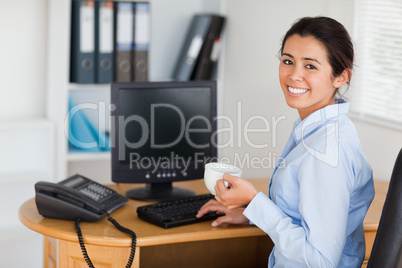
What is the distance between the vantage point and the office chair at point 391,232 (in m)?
1.45

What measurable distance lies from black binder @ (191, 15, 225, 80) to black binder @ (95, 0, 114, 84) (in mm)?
538

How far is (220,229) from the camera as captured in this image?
198 cm

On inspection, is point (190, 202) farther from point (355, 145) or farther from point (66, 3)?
point (66, 3)

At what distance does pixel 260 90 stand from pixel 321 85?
151cm

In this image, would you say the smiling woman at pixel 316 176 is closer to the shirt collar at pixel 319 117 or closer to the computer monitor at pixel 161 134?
the shirt collar at pixel 319 117

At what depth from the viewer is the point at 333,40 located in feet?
5.66

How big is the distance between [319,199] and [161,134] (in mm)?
898

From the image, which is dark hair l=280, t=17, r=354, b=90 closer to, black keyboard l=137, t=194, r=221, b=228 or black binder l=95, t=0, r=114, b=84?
black keyboard l=137, t=194, r=221, b=228

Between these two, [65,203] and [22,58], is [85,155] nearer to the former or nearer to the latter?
[22,58]

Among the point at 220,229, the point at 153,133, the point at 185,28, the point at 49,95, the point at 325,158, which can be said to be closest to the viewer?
the point at 325,158

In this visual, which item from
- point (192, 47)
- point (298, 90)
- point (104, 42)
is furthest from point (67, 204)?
point (192, 47)

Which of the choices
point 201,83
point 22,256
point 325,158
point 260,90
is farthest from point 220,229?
point 22,256

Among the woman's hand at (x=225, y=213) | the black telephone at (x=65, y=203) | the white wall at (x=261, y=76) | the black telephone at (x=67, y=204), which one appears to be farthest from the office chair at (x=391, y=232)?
the white wall at (x=261, y=76)

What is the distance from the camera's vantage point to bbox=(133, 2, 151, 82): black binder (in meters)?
3.30
